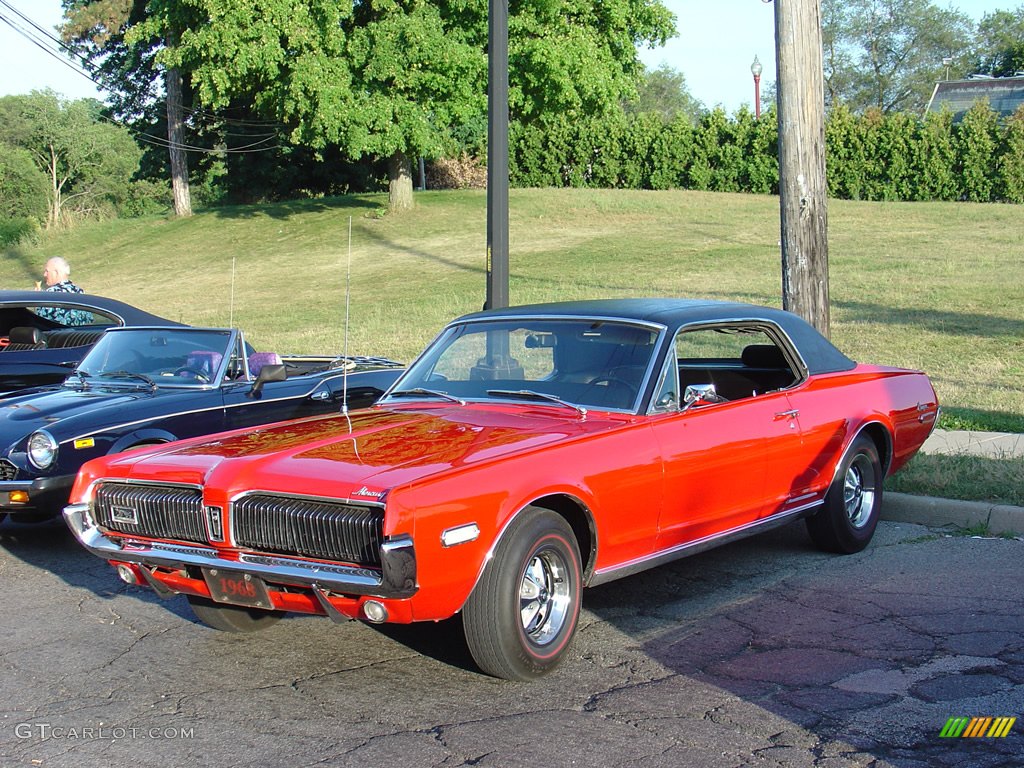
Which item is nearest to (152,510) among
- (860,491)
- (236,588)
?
(236,588)

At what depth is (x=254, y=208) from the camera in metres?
43.2

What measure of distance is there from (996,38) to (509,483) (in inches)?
3559

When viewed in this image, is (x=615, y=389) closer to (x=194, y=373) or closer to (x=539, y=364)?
(x=539, y=364)

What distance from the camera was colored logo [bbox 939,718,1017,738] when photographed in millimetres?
4130

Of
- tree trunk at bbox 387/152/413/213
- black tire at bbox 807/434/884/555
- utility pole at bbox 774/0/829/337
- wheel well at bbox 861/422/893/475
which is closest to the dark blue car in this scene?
black tire at bbox 807/434/884/555

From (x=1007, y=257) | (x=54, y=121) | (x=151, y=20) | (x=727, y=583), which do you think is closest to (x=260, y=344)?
(x=727, y=583)

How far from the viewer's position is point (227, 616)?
214 inches

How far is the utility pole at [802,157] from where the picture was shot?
958 centimetres

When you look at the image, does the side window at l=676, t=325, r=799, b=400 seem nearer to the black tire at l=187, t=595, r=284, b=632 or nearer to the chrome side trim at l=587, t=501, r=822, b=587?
the chrome side trim at l=587, t=501, r=822, b=587

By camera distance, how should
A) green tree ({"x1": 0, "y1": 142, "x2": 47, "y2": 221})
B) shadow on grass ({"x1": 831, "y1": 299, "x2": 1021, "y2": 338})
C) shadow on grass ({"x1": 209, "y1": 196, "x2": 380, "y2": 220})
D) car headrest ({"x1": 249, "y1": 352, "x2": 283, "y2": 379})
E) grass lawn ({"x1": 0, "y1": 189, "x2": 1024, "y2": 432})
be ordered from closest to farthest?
car headrest ({"x1": 249, "y1": 352, "x2": 283, "y2": 379}) < shadow on grass ({"x1": 831, "y1": 299, "x2": 1021, "y2": 338}) < grass lawn ({"x1": 0, "y1": 189, "x2": 1024, "y2": 432}) < shadow on grass ({"x1": 209, "y1": 196, "x2": 380, "y2": 220}) < green tree ({"x1": 0, "y1": 142, "x2": 47, "y2": 221})

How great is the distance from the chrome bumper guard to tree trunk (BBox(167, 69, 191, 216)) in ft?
124

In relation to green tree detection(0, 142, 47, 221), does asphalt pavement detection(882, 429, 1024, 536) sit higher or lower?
lower

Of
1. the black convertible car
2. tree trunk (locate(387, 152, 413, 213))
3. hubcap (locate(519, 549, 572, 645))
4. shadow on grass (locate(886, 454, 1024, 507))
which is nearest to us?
hubcap (locate(519, 549, 572, 645))

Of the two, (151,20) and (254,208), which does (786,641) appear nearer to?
(151,20)
